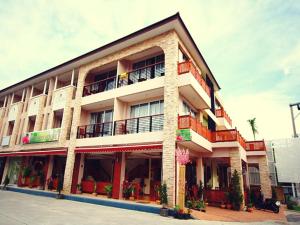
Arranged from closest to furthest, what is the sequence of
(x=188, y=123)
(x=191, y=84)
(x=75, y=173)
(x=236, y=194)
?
(x=188, y=123) → (x=191, y=84) → (x=236, y=194) → (x=75, y=173)

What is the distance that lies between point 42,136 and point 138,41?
11.7 metres

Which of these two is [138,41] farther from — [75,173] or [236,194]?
[236,194]

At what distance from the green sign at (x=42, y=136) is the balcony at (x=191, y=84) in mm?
11105

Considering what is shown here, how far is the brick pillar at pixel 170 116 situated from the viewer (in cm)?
1140

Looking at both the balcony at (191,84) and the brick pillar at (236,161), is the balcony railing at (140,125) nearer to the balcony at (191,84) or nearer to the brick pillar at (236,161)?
the balcony at (191,84)

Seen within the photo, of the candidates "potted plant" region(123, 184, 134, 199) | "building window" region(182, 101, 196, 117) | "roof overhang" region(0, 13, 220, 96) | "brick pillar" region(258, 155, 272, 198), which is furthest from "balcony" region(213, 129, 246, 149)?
"potted plant" region(123, 184, 134, 199)

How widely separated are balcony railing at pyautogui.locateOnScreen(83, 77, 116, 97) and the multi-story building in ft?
0.30

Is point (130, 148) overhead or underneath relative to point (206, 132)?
underneath

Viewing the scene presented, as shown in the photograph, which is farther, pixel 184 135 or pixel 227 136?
pixel 227 136

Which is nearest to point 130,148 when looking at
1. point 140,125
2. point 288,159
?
point 140,125

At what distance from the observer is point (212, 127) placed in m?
20.1

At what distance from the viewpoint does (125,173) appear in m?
17.2

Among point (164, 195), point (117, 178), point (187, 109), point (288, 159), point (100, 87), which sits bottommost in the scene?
point (164, 195)

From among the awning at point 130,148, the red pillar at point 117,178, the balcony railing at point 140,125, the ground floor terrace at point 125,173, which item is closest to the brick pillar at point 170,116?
the ground floor terrace at point 125,173
